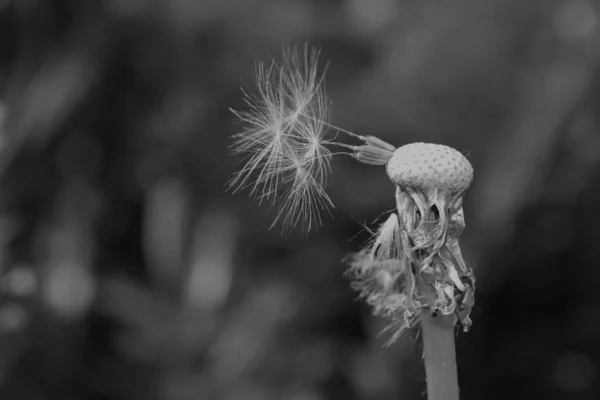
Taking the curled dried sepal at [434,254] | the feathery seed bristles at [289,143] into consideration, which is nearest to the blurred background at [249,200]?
the feathery seed bristles at [289,143]

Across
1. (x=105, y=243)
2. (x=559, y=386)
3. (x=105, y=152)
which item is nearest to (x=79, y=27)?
(x=105, y=152)

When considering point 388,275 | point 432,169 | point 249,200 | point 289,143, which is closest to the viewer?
point 432,169

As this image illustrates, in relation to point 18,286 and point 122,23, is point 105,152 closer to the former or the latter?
point 122,23

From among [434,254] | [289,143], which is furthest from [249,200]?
[434,254]

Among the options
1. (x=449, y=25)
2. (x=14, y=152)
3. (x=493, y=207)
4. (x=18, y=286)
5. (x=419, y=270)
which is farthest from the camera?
(x=449, y=25)

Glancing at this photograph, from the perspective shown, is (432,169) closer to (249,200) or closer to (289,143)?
(289,143)

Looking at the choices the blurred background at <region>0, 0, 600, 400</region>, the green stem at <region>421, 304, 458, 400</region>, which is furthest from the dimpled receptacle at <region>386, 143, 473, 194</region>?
the blurred background at <region>0, 0, 600, 400</region>
